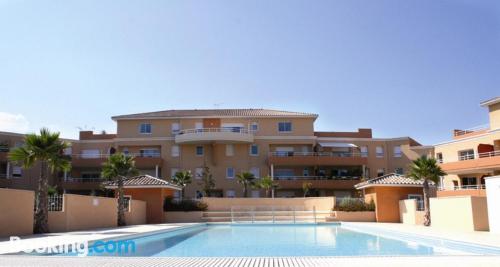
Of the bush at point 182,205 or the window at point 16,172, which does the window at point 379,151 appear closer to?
the bush at point 182,205

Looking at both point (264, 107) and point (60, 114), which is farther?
point (264, 107)

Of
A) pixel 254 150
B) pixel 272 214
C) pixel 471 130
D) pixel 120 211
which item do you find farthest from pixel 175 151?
pixel 471 130

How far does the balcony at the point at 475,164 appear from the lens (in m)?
36.3

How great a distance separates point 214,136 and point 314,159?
391 inches

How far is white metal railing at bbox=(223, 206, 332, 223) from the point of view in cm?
3281

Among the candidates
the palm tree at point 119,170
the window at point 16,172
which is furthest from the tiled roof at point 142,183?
the window at point 16,172

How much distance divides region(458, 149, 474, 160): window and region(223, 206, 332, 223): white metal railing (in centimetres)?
1445

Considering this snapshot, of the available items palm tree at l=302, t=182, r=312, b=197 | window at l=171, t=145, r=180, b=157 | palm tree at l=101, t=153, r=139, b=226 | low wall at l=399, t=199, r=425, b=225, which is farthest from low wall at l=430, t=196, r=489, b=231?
window at l=171, t=145, r=180, b=157

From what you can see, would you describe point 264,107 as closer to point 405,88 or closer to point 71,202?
point 405,88

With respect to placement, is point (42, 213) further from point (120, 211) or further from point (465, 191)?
point (465, 191)

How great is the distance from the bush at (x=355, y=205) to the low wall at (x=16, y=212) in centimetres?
2037

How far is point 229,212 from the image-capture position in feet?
116

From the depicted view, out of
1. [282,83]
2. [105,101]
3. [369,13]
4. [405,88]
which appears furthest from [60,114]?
[405,88]

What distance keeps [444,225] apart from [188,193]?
27.4 meters
